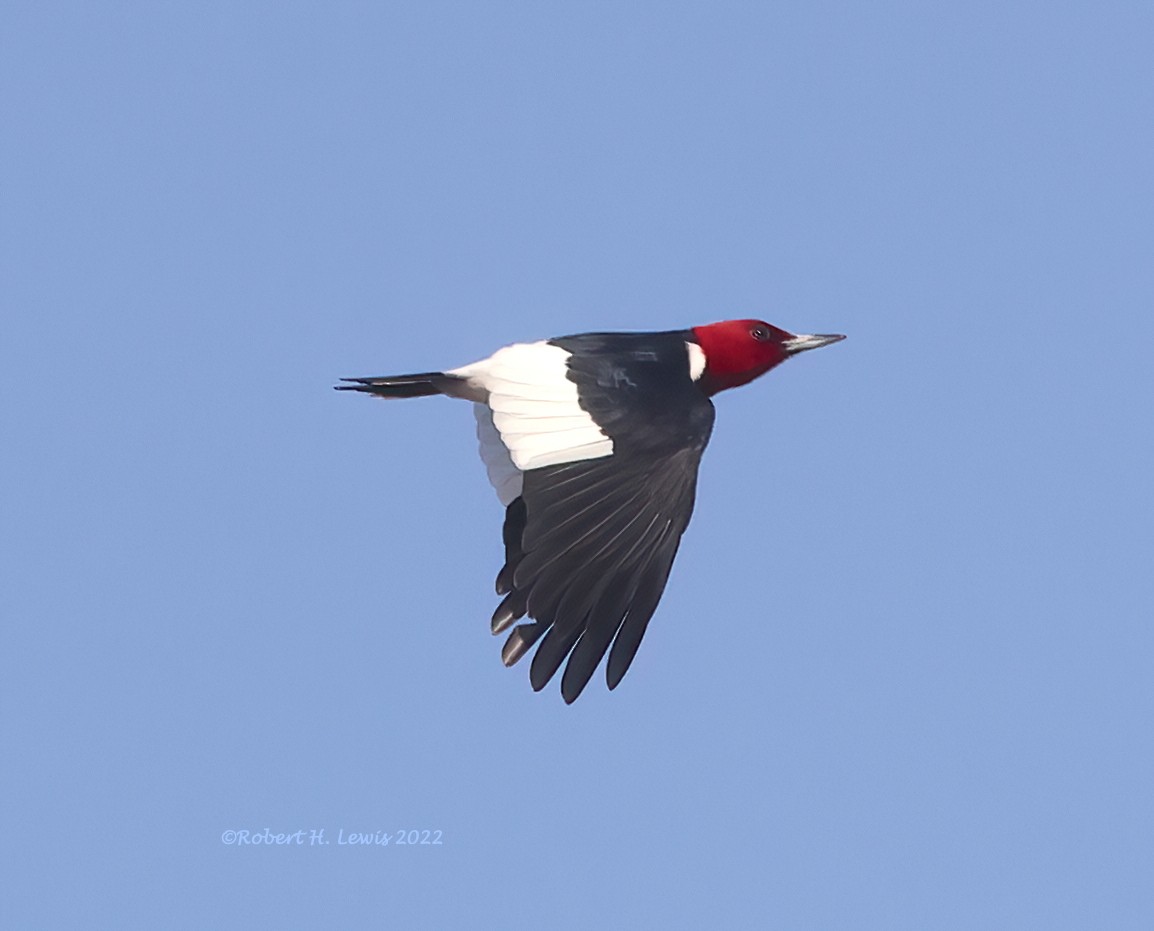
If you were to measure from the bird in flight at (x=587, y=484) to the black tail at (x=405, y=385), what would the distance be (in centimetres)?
2

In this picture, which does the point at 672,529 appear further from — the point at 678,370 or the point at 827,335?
the point at 827,335

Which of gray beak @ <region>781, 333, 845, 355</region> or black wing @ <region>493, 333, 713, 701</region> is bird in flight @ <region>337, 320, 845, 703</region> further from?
gray beak @ <region>781, 333, 845, 355</region>

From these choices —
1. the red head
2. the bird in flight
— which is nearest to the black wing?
the bird in flight

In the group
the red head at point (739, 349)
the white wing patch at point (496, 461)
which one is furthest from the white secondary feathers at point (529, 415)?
the red head at point (739, 349)

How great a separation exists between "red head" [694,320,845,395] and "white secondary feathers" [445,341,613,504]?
154cm

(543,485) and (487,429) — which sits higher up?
(487,429)

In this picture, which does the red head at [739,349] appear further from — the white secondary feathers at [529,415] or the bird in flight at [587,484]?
the white secondary feathers at [529,415]

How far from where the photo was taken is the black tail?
12.6 m

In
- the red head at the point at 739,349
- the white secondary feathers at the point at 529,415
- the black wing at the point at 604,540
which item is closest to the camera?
the black wing at the point at 604,540

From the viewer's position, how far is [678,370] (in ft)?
41.4

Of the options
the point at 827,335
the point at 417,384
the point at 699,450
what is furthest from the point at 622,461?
the point at 827,335

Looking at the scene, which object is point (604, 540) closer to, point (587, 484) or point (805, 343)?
point (587, 484)

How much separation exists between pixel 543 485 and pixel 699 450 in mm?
1042

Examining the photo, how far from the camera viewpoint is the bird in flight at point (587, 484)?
10641 mm
